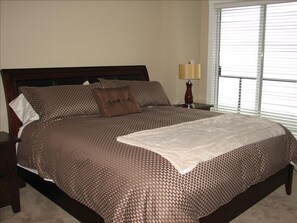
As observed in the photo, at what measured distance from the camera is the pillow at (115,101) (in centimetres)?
307

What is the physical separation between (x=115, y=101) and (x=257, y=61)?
7.33 ft

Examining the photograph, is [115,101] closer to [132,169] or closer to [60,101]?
[60,101]

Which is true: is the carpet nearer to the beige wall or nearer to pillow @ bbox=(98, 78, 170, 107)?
the beige wall

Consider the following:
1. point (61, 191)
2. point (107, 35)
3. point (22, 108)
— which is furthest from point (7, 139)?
point (107, 35)

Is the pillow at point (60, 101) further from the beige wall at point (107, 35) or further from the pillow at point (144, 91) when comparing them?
the beige wall at point (107, 35)

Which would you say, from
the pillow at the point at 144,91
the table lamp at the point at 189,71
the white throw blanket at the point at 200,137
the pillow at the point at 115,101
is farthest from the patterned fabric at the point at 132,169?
the table lamp at the point at 189,71

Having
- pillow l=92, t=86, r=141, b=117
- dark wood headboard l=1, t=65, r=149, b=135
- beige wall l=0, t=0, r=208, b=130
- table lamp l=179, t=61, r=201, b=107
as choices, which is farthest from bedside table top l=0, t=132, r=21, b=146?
table lamp l=179, t=61, r=201, b=107

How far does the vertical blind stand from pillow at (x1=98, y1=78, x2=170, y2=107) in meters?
1.40

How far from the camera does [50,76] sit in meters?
3.43

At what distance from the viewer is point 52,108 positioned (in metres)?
2.91

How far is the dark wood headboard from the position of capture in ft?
10.4

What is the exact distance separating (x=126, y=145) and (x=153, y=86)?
1762 mm

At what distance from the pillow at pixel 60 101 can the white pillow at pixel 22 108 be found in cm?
12

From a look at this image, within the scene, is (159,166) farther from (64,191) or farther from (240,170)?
(64,191)
